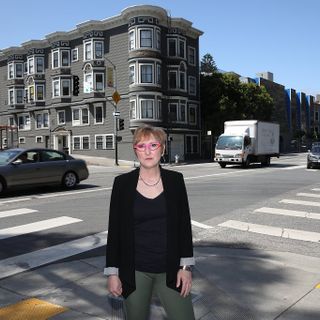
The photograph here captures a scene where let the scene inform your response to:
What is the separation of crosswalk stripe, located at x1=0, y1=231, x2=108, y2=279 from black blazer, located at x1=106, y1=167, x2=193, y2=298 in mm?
3361

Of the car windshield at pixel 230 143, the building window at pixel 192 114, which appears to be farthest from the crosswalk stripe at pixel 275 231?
the building window at pixel 192 114

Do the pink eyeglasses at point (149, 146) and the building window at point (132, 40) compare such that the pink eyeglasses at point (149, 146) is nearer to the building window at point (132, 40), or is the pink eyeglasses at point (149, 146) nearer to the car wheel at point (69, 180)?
the car wheel at point (69, 180)

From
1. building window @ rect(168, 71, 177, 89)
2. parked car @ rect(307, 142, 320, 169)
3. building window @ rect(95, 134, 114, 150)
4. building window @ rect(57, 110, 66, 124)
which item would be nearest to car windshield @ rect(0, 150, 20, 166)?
parked car @ rect(307, 142, 320, 169)

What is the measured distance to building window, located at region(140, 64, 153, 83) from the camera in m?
43.1

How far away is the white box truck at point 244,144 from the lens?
99.9 ft

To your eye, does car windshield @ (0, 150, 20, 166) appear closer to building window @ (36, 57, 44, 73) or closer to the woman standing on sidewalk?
the woman standing on sidewalk

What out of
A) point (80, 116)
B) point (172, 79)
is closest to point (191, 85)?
point (172, 79)

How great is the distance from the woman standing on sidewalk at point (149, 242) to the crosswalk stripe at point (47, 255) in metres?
3.35

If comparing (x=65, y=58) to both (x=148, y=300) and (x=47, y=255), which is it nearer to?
(x=47, y=255)

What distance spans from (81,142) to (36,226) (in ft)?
130

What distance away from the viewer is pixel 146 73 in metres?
43.2

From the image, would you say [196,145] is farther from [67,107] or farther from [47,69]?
[47,69]

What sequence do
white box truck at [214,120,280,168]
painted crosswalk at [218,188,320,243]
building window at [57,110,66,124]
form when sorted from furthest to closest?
building window at [57,110,66,124] < white box truck at [214,120,280,168] < painted crosswalk at [218,188,320,243]

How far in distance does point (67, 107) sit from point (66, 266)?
1767 inches
